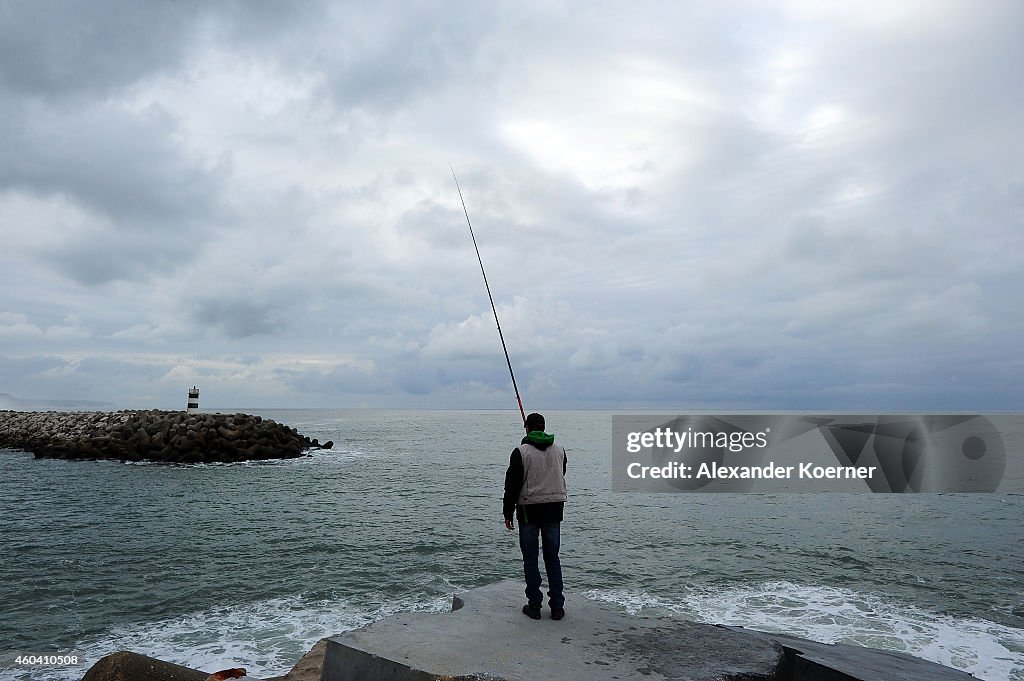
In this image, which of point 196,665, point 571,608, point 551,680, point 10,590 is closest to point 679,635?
point 571,608

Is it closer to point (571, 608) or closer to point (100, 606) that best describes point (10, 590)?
point (100, 606)

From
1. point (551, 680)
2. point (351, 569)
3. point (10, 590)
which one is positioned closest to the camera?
point (551, 680)

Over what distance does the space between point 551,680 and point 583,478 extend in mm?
26328

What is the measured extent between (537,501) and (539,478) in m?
0.21

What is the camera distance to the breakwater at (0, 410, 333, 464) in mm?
33312

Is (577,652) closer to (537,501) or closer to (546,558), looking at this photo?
(546,558)

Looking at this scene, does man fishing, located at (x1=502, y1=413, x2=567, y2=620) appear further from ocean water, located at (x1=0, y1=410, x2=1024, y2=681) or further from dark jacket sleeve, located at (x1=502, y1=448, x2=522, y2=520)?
ocean water, located at (x1=0, y1=410, x2=1024, y2=681)

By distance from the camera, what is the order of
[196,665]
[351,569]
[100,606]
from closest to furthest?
[196,665], [100,606], [351,569]

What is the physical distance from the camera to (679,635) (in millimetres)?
5582

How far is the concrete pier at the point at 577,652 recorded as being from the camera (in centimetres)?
471

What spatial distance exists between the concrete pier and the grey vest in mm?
1110

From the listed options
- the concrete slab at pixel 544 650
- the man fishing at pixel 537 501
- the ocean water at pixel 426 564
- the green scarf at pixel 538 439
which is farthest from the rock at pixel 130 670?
the green scarf at pixel 538 439

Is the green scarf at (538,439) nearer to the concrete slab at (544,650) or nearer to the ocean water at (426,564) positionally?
the concrete slab at (544,650)

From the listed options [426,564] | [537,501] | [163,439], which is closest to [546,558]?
[537,501]
